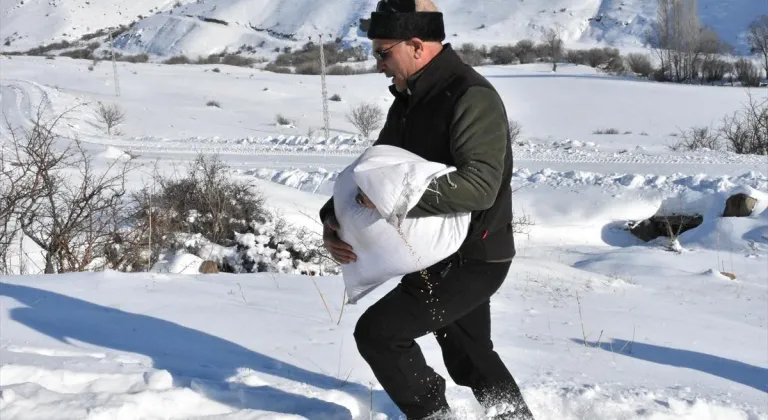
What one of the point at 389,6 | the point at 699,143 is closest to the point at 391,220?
the point at 389,6

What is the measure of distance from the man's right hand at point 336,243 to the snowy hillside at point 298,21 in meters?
55.6

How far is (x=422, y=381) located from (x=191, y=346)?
1.55m

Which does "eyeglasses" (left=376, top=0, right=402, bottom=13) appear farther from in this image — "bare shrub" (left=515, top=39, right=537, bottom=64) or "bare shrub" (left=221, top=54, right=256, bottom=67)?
"bare shrub" (left=221, top=54, right=256, bottom=67)

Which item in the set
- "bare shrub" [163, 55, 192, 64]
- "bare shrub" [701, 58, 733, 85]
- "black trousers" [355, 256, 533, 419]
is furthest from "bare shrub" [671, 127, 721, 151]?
"bare shrub" [163, 55, 192, 64]

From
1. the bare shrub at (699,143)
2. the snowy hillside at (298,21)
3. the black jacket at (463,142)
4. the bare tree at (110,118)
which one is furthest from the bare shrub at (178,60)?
the black jacket at (463,142)

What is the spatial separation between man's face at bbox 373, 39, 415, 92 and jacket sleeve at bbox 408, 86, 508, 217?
0.25 metres

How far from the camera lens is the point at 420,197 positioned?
7.18 feet

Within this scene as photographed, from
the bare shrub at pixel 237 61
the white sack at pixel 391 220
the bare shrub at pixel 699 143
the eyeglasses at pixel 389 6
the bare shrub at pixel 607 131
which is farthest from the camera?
the bare shrub at pixel 237 61

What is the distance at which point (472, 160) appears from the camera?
2.24 metres

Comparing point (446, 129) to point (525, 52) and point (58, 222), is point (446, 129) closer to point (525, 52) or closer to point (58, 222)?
point (58, 222)

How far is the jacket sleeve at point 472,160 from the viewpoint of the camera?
2201 millimetres

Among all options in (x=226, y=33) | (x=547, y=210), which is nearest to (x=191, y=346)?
(x=547, y=210)

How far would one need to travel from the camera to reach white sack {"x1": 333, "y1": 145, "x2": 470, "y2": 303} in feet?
7.18

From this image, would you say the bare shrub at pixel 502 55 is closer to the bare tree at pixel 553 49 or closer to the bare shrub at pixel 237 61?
the bare tree at pixel 553 49
